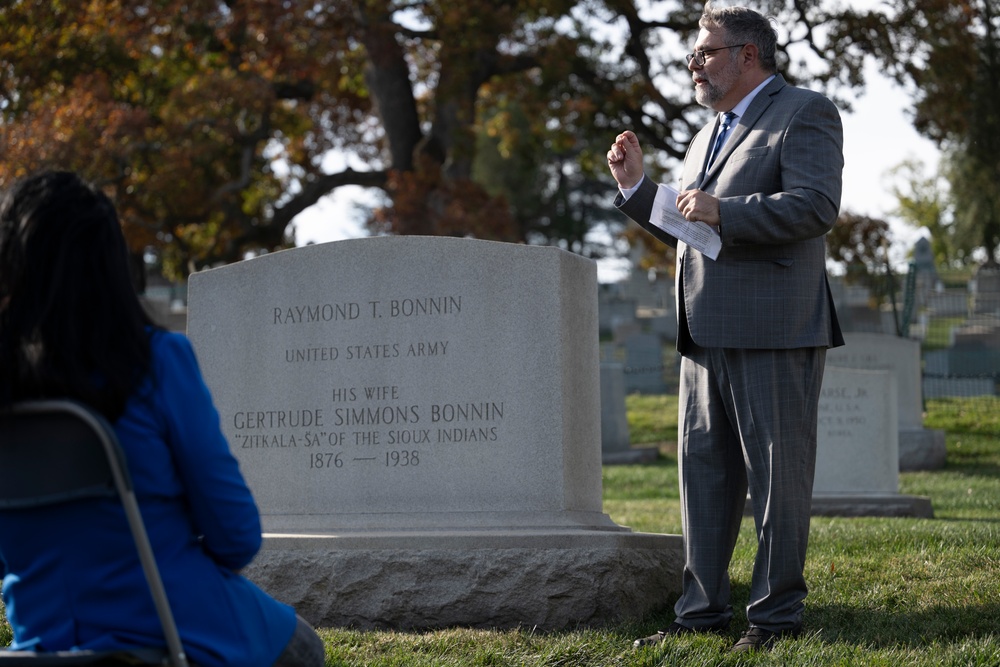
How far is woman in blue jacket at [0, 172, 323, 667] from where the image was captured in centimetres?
220

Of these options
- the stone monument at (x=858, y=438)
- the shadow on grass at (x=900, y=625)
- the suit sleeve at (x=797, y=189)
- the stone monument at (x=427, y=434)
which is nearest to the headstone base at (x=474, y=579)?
the stone monument at (x=427, y=434)

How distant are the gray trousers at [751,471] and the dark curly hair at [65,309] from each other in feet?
7.81

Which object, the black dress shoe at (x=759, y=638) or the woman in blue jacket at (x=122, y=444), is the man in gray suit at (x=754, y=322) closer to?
the black dress shoe at (x=759, y=638)

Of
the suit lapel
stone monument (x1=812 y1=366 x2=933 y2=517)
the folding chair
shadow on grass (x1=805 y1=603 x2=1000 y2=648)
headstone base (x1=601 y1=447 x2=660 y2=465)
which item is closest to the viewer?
the folding chair

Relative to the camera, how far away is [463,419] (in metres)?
5.13

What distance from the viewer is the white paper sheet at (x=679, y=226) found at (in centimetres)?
406

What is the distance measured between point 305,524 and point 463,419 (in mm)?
878

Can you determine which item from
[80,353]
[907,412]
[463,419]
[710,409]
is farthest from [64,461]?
[907,412]

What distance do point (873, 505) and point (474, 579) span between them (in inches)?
197

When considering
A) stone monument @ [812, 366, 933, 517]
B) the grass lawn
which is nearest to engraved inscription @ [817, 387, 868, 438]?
stone monument @ [812, 366, 933, 517]

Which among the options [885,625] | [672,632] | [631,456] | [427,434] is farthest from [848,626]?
[631,456]

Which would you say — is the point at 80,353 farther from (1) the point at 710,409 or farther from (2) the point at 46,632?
(1) the point at 710,409

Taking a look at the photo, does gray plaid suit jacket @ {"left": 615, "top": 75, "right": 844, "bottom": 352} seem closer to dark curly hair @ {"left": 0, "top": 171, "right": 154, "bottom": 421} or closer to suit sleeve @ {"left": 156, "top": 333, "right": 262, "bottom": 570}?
suit sleeve @ {"left": 156, "top": 333, "right": 262, "bottom": 570}

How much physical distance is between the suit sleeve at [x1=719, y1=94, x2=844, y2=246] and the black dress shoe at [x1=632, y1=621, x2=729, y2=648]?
138 cm
